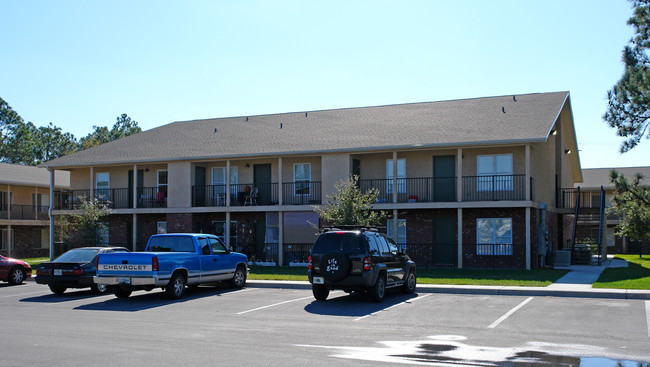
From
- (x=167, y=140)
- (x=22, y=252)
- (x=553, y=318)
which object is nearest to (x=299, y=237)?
(x=167, y=140)

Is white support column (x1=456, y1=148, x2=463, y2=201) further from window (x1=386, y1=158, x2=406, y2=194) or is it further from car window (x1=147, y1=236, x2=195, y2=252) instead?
car window (x1=147, y1=236, x2=195, y2=252)

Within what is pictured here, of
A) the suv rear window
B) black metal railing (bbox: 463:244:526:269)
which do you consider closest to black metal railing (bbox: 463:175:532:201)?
black metal railing (bbox: 463:244:526:269)

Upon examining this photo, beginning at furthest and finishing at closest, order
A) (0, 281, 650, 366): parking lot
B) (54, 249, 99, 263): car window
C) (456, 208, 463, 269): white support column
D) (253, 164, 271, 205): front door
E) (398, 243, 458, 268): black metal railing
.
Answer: (253, 164, 271, 205): front door, (398, 243, 458, 268): black metal railing, (456, 208, 463, 269): white support column, (54, 249, 99, 263): car window, (0, 281, 650, 366): parking lot

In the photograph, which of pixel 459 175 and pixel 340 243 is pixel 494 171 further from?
pixel 340 243

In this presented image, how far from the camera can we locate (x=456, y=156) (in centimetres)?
2783

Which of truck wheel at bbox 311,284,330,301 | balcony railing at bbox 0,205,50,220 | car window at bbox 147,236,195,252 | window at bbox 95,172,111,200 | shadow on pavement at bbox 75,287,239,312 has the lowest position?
shadow on pavement at bbox 75,287,239,312

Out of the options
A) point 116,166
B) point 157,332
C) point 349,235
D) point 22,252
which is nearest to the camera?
point 157,332

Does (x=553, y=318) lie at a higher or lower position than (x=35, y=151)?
lower

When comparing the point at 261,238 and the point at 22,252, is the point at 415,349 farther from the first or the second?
the point at 22,252

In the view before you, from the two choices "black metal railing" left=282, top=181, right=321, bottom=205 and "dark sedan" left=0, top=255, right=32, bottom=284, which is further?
"black metal railing" left=282, top=181, right=321, bottom=205

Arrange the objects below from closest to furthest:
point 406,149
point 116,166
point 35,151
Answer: point 406,149 < point 116,166 < point 35,151

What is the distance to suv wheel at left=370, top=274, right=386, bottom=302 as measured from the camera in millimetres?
15883

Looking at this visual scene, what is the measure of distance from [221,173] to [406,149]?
1004cm

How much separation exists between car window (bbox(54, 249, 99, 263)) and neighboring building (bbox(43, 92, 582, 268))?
10.5m
